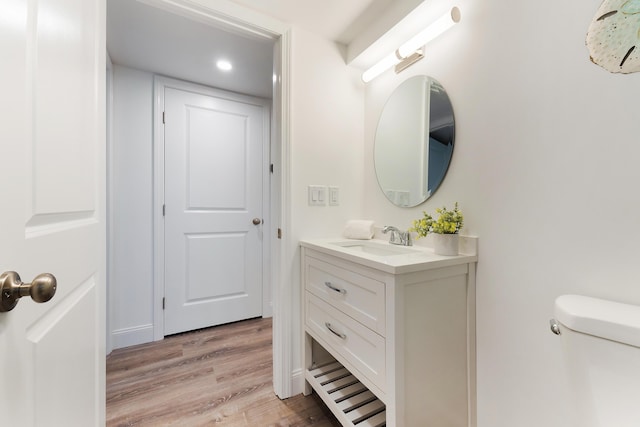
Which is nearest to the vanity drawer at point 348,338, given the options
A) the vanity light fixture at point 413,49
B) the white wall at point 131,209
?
the vanity light fixture at point 413,49

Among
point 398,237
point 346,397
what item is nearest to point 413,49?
point 398,237

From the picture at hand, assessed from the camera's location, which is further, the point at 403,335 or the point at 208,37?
the point at 208,37

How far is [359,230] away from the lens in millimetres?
1539

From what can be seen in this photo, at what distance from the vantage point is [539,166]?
88cm

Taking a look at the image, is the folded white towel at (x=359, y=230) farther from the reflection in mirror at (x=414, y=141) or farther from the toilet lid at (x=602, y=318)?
the toilet lid at (x=602, y=318)

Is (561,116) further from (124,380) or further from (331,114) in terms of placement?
(124,380)

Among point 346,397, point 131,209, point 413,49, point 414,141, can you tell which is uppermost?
point 413,49

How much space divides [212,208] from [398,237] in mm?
1631

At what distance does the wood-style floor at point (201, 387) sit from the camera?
4.17 feet

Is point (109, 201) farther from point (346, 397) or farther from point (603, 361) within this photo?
point (603, 361)

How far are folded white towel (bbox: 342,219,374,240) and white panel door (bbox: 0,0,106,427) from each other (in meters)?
1.17

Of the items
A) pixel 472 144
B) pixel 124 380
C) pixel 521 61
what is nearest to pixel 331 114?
pixel 472 144

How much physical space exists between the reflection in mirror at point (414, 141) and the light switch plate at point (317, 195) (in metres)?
0.35

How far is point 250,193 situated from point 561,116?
2.13 meters
